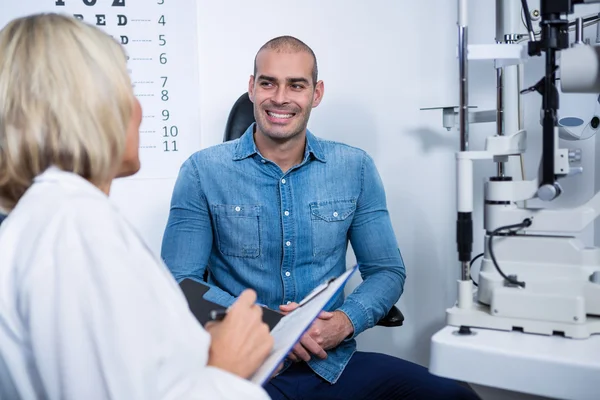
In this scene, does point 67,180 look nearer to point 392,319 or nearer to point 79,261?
point 79,261

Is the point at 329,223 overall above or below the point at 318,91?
below

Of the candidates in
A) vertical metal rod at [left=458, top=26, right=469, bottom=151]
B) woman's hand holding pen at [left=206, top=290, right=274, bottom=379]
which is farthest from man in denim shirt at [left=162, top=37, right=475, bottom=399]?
woman's hand holding pen at [left=206, top=290, right=274, bottom=379]

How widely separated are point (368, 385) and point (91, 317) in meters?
0.93

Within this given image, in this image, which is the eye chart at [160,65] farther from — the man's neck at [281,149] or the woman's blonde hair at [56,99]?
the woman's blonde hair at [56,99]

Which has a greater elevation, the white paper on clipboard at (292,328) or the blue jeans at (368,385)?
the white paper on clipboard at (292,328)

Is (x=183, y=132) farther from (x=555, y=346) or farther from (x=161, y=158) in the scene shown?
(x=555, y=346)

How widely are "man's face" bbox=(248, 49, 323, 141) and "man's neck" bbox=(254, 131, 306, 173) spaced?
0.02 meters

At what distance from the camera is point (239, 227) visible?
1.53 m

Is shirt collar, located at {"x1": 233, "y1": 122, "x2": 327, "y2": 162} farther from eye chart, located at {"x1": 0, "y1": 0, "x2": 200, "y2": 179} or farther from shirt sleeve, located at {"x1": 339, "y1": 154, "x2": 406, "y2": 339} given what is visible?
eye chart, located at {"x1": 0, "y1": 0, "x2": 200, "y2": 179}

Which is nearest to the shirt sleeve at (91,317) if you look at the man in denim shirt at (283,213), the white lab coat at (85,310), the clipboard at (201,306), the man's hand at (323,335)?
the white lab coat at (85,310)

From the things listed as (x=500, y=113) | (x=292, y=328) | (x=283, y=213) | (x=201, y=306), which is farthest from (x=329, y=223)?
(x=292, y=328)

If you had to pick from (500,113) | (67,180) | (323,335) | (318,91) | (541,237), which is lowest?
(323,335)

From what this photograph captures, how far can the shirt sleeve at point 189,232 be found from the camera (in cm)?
149

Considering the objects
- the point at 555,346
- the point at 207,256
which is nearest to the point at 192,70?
the point at 207,256
